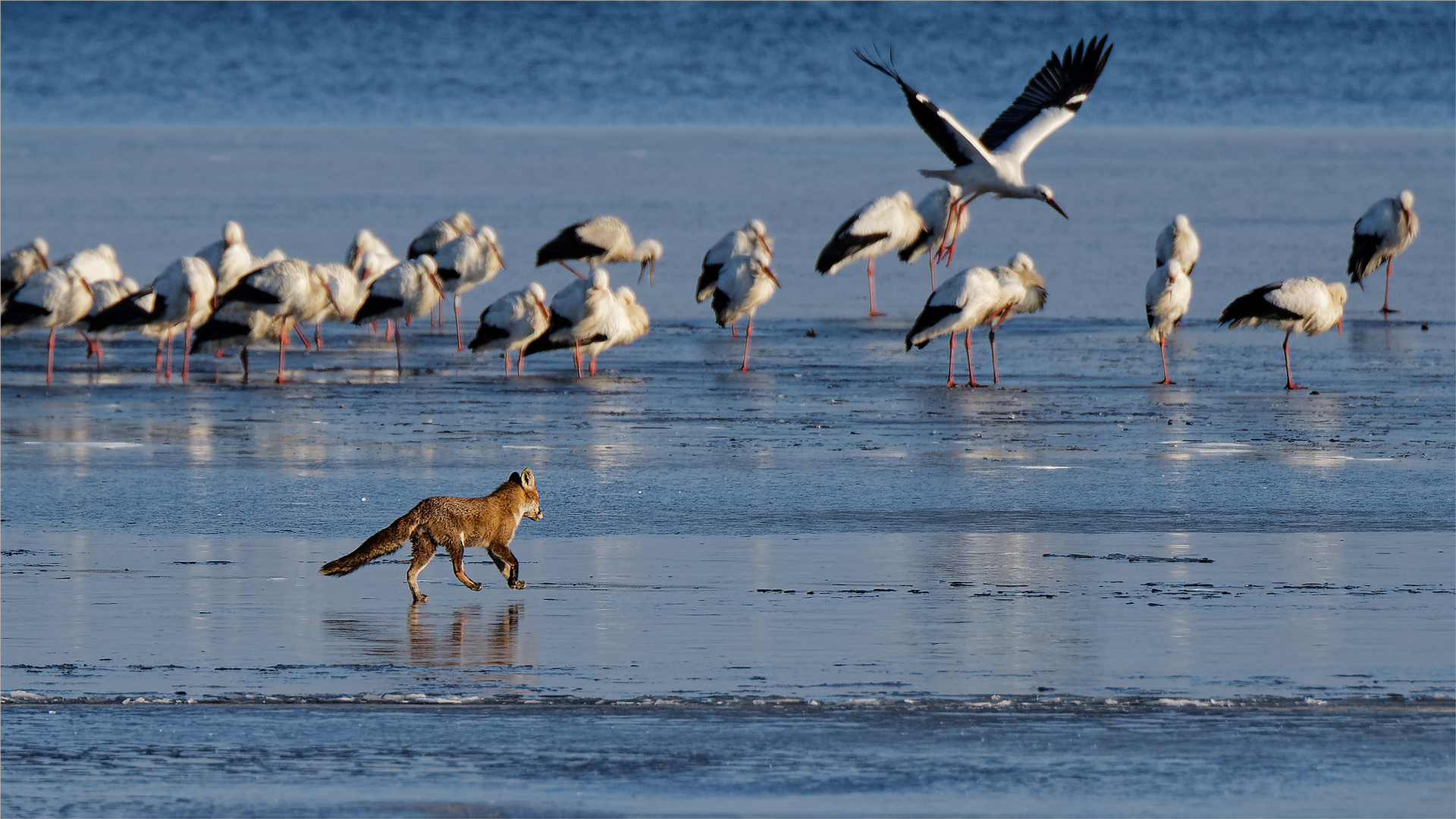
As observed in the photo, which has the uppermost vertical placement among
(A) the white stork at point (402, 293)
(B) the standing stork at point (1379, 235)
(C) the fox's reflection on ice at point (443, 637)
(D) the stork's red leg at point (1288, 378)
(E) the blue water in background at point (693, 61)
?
(E) the blue water in background at point (693, 61)

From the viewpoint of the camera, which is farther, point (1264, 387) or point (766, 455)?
point (1264, 387)

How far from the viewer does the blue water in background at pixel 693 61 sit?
63406mm

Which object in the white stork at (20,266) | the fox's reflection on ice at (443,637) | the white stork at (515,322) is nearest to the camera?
the fox's reflection on ice at (443,637)

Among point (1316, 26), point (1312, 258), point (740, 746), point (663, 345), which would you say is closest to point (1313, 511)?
point (740, 746)

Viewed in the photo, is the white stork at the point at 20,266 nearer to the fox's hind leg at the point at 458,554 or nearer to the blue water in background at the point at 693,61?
the fox's hind leg at the point at 458,554

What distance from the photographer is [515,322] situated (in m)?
17.4

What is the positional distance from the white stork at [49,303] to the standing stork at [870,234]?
7.45 m

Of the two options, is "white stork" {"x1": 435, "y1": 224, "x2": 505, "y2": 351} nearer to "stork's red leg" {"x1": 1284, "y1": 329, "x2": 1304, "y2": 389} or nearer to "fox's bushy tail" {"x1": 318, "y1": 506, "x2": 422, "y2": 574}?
"stork's red leg" {"x1": 1284, "y1": 329, "x2": 1304, "y2": 389}

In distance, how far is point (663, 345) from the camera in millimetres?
19188

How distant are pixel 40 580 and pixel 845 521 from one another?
342 centimetres

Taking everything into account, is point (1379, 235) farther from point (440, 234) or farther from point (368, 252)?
point (368, 252)

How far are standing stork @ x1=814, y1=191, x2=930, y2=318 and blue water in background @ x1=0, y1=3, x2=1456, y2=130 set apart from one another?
33634 mm

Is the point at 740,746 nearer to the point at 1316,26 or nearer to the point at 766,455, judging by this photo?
the point at 766,455

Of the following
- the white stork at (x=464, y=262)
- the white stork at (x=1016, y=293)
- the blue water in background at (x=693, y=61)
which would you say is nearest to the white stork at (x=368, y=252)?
the white stork at (x=464, y=262)
